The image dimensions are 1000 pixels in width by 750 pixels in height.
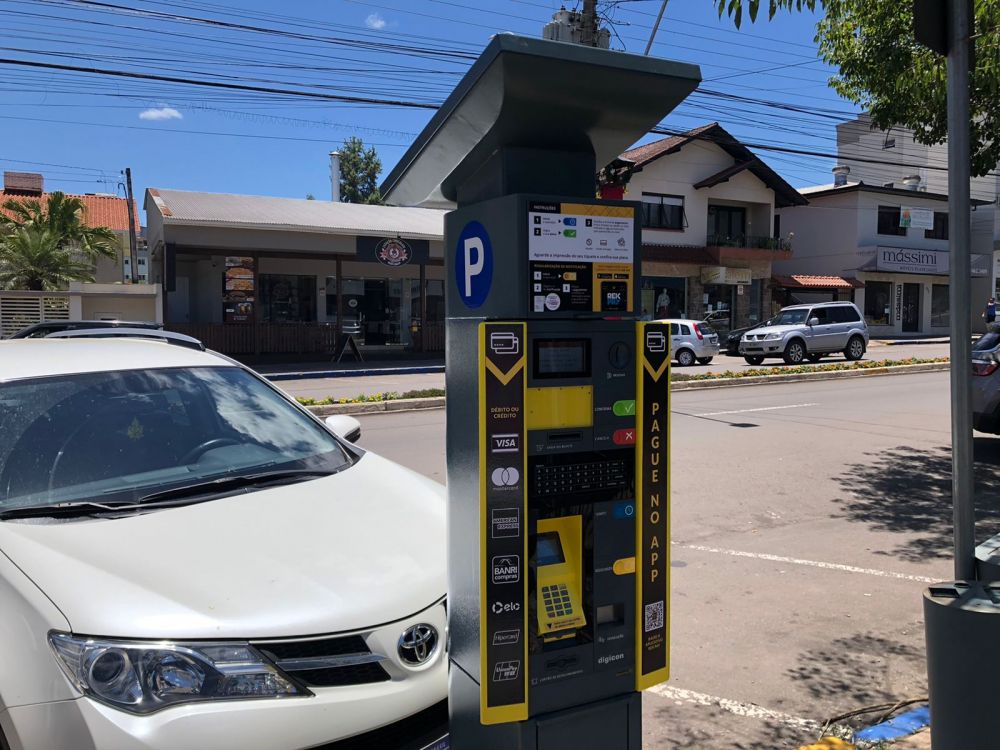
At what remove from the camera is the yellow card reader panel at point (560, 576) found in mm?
2498

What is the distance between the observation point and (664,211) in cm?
3319

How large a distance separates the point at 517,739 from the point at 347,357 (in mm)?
23172

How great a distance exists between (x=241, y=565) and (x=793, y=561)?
4.21m

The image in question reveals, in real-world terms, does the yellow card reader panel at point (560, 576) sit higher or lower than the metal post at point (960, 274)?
lower

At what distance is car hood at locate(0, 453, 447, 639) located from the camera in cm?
238

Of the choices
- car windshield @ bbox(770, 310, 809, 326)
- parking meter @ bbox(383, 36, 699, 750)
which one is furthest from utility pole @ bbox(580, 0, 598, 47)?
car windshield @ bbox(770, 310, 809, 326)

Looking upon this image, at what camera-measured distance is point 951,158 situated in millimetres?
2691

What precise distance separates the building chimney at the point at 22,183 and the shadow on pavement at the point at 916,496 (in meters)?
44.4

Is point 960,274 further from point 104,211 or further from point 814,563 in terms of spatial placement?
point 104,211

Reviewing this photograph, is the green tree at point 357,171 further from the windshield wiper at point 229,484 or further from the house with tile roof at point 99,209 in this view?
the windshield wiper at point 229,484

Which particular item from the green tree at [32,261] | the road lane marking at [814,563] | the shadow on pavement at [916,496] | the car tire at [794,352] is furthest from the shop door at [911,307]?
the road lane marking at [814,563]

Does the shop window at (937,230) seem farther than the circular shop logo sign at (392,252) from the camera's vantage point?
Yes

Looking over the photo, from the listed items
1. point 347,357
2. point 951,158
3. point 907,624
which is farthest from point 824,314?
point 951,158

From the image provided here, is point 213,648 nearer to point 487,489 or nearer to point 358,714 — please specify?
point 358,714
